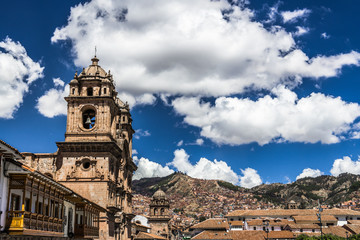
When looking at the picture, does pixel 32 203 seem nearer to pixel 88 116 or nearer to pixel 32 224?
pixel 32 224

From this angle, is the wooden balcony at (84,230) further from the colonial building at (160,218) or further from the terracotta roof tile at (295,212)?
the terracotta roof tile at (295,212)

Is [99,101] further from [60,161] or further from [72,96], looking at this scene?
[60,161]

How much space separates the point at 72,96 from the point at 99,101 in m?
2.80

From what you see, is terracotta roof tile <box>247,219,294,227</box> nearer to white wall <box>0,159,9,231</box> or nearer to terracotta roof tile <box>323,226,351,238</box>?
terracotta roof tile <box>323,226,351,238</box>

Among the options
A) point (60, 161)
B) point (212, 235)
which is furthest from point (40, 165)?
point (212, 235)

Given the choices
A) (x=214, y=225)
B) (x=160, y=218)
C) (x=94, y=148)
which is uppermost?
(x=94, y=148)

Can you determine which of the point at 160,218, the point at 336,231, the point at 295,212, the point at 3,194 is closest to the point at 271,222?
the point at 295,212

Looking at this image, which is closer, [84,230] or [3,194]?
[3,194]

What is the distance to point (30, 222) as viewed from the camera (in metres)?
19.3

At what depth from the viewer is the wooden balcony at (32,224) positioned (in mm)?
17641

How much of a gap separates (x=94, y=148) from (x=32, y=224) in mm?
21749

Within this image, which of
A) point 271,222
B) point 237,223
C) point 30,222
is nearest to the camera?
point 30,222

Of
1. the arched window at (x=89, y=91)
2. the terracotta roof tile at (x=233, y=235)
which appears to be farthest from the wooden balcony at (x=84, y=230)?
the terracotta roof tile at (x=233, y=235)

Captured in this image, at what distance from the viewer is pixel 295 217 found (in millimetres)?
101000
